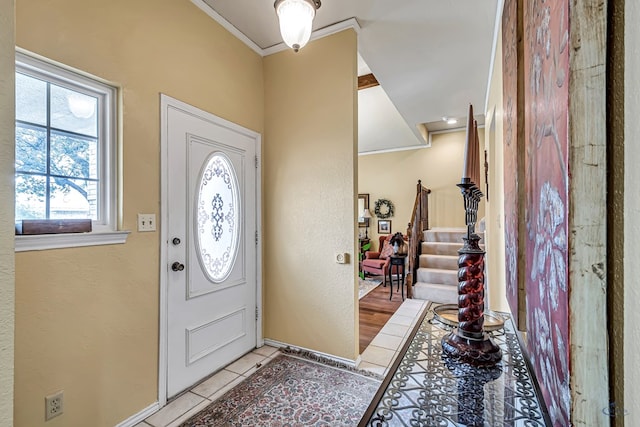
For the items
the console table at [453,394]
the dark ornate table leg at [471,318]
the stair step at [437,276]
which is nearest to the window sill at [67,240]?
the console table at [453,394]

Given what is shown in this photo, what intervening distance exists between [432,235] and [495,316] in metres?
Result: 4.30

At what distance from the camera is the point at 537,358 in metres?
0.68

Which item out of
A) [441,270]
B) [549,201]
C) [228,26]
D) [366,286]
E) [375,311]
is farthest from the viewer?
[366,286]

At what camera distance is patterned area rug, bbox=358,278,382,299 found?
492 centimetres

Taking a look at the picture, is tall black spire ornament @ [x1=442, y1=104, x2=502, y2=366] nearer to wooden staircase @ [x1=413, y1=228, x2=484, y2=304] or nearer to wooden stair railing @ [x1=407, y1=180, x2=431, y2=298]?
wooden staircase @ [x1=413, y1=228, x2=484, y2=304]

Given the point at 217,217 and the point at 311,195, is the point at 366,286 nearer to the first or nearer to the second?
the point at 311,195

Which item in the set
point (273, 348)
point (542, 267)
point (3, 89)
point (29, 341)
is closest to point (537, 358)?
point (542, 267)

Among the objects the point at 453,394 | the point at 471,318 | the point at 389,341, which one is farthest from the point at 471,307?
the point at 389,341

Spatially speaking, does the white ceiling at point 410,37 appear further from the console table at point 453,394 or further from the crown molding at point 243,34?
the console table at point 453,394

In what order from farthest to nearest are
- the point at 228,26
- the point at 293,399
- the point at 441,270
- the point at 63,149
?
the point at 441,270 → the point at 228,26 → the point at 293,399 → the point at 63,149

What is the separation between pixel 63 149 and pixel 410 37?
9.13 feet

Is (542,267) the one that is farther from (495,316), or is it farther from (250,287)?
(250,287)

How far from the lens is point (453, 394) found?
74 cm

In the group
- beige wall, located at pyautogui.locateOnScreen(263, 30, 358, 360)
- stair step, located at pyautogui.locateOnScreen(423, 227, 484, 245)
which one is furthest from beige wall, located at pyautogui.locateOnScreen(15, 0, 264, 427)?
stair step, located at pyautogui.locateOnScreen(423, 227, 484, 245)
